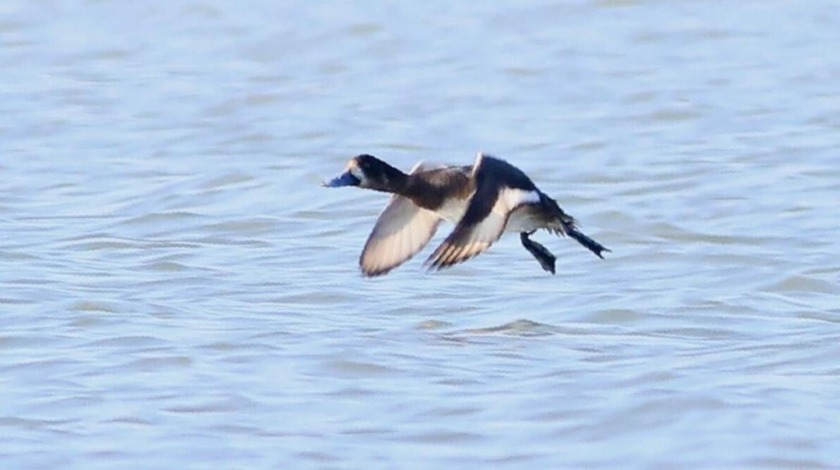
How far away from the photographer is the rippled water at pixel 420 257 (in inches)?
248

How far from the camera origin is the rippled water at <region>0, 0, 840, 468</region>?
248 inches

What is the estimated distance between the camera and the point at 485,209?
7500 millimetres

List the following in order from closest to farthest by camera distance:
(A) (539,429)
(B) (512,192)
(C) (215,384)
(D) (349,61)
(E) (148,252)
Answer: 1. (A) (539,429)
2. (C) (215,384)
3. (B) (512,192)
4. (E) (148,252)
5. (D) (349,61)

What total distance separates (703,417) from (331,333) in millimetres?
1819

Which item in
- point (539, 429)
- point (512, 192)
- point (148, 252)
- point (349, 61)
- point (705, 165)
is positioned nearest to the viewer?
point (539, 429)

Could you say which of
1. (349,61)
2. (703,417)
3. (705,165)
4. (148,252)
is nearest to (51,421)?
(703,417)

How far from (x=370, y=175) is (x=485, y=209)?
1028 millimetres

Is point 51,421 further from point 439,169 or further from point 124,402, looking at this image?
point 439,169

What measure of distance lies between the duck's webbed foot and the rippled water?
0.56 ft

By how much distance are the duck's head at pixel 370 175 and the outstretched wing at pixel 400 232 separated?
0.12 meters

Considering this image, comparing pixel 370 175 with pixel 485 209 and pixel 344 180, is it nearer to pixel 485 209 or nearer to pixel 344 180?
pixel 344 180

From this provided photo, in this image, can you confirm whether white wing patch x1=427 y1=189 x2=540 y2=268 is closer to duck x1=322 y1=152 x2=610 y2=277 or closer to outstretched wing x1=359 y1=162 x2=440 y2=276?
duck x1=322 y1=152 x2=610 y2=277

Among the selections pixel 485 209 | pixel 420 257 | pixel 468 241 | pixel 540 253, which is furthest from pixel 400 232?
pixel 468 241

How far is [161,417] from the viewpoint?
6.38 meters
